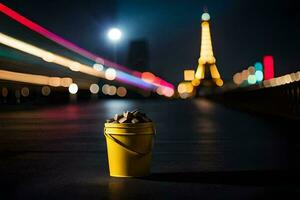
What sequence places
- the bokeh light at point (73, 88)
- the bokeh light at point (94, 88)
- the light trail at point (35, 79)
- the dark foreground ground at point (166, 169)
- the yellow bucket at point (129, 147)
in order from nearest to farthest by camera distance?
the dark foreground ground at point (166, 169) < the yellow bucket at point (129, 147) < the light trail at point (35, 79) < the bokeh light at point (73, 88) < the bokeh light at point (94, 88)

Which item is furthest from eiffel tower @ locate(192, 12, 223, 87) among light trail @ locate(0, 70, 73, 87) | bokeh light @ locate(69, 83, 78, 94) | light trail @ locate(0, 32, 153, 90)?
light trail @ locate(0, 70, 73, 87)

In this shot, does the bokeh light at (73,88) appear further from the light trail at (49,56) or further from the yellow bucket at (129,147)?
the yellow bucket at (129,147)

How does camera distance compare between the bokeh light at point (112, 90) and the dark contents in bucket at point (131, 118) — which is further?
the bokeh light at point (112, 90)

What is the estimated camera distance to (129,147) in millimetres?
7805

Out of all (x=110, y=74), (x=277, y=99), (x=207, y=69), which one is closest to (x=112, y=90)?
(x=110, y=74)

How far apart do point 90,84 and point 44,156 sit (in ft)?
238

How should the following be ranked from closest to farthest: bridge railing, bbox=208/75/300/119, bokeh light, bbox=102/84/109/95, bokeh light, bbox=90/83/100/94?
1. bridge railing, bbox=208/75/300/119
2. bokeh light, bbox=90/83/100/94
3. bokeh light, bbox=102/84/109/95

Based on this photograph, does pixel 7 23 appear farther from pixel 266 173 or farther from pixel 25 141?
pixel 266 173

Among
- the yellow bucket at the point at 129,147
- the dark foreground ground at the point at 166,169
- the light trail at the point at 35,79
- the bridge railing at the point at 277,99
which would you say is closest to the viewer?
the dark foreground ground at the point at 166,169

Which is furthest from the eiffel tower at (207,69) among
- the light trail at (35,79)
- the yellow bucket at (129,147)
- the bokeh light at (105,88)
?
the yellow bucket at (129,147)

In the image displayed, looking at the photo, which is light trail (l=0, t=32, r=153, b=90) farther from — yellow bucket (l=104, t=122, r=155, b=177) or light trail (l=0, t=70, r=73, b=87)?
yellow bucket (l=104, t=122, r=155, b=177)

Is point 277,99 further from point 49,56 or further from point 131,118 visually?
point 49,56

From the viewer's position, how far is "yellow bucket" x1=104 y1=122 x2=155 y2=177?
7.71 m

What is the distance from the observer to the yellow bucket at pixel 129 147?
25.3 ft
